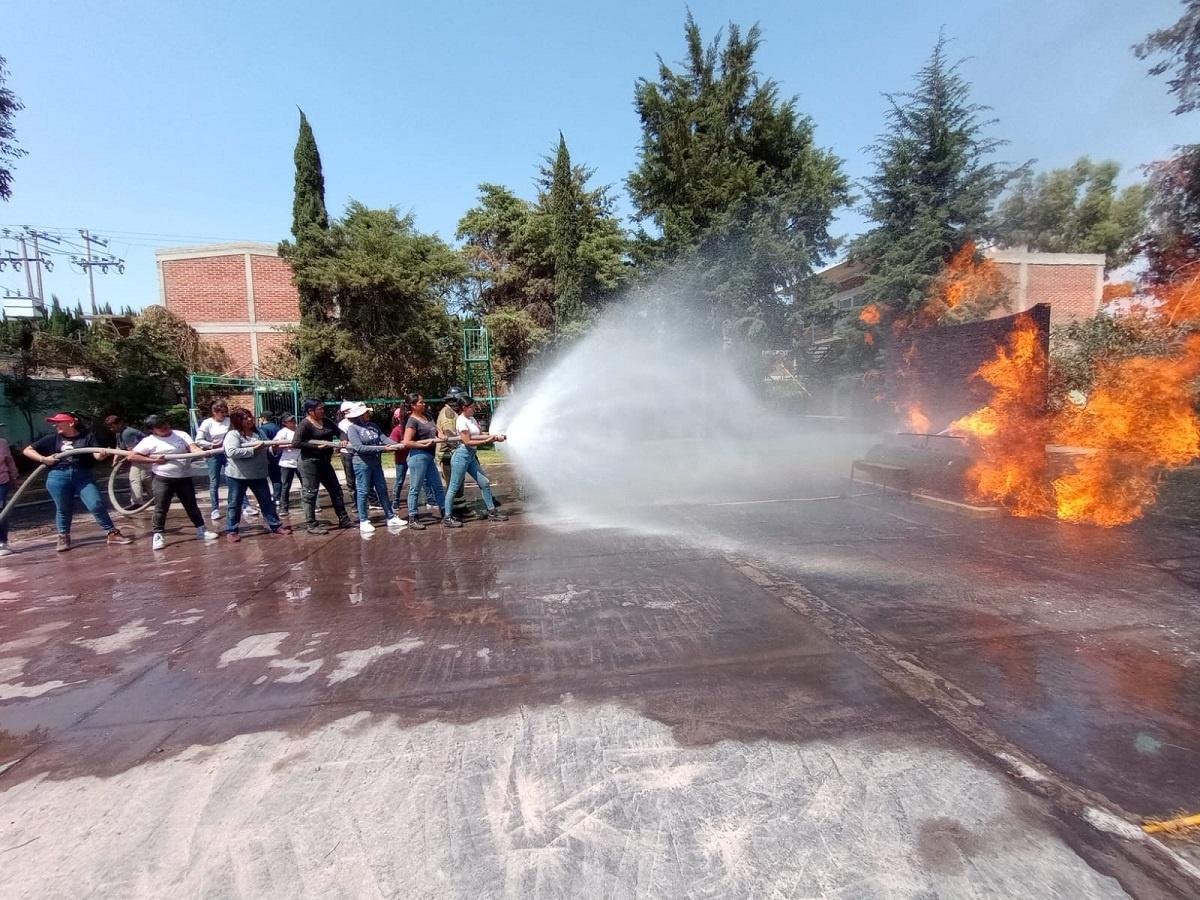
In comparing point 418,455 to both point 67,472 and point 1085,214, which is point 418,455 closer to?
point 67,472

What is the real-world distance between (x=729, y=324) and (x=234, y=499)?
16514mm

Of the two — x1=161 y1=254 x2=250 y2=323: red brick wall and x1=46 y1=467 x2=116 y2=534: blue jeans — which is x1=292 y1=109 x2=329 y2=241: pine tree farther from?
x1=46 y1=467 x2=116 y2=534: blue jeans

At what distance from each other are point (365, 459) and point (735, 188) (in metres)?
16.8

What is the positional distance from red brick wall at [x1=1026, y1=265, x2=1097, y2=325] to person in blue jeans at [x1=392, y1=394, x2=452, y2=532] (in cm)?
3087

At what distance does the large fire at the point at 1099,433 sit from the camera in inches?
316

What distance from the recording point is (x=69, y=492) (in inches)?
299

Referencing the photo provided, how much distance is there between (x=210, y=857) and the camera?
241 centimetres

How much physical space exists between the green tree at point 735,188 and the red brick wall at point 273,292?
14551 millimetres

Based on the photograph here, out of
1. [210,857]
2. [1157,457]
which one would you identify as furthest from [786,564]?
[1157,457]

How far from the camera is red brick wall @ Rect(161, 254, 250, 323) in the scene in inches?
960

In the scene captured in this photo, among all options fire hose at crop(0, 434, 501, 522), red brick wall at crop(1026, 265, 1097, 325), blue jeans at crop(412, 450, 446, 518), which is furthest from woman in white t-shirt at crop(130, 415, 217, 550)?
red brick wall at crop(1026, 265, 1097, 325)

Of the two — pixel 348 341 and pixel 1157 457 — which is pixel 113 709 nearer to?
pixel 1157 457

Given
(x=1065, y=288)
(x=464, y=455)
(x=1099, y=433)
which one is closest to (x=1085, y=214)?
(x=1065, y=288)

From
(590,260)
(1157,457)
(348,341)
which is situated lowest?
(1157,457)
